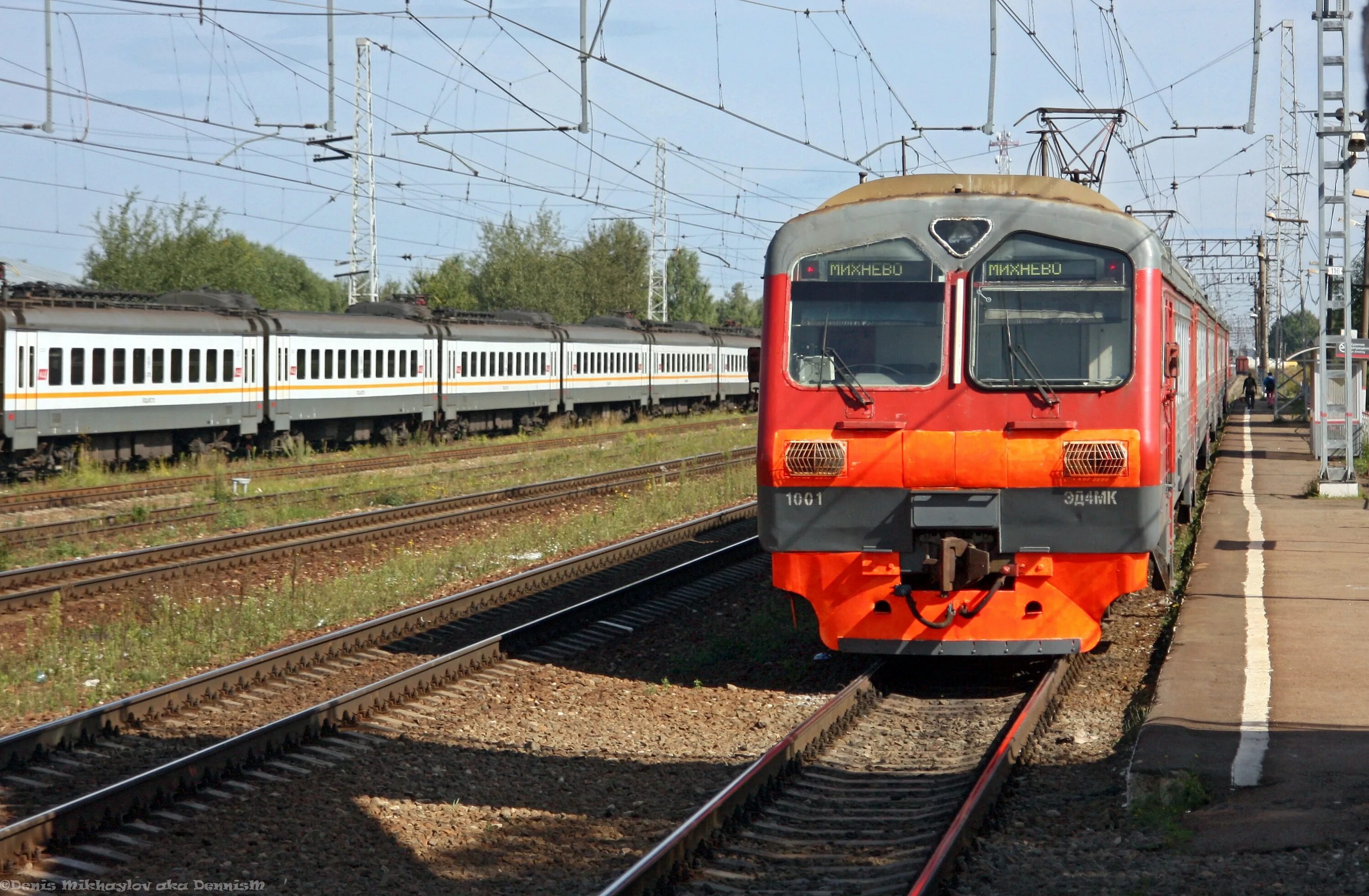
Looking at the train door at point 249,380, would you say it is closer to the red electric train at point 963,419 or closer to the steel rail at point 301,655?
the steel rail at point 301,655

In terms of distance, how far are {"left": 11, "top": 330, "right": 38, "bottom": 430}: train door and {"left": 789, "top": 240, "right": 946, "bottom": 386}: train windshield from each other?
1511 centimetres

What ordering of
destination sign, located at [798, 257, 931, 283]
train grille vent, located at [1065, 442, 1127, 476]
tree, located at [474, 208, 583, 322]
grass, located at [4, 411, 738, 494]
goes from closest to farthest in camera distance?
train grille vent, located at [1065, 442, 1127, 476] < destination sign, located at [798, 257, 931, 283] < grass, located at [4, 411, 738, 494] < tree, located at [474, 208, 583, 322]

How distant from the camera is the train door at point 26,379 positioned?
19.6m

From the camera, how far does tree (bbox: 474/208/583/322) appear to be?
6150 cm

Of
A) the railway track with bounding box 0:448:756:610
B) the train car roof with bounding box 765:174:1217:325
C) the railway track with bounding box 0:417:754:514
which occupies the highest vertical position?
the train car roof with bounding box 765:174:1217:325

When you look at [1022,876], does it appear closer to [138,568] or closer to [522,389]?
[138,568]

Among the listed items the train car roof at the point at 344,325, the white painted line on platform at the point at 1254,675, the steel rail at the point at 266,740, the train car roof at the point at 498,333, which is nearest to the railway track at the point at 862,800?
the white painted line on platform at the point at 1254,675

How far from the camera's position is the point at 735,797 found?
607 centimetres

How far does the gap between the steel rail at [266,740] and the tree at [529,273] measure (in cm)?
5091

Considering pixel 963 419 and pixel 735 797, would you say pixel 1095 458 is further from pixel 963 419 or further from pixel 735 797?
pixel 735 797

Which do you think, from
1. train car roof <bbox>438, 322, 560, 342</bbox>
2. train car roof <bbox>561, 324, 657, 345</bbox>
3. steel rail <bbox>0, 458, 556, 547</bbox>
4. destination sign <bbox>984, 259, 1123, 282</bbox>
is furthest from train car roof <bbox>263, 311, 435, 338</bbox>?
destination sign <bbox>984, 259, 1123, 282</bbox>

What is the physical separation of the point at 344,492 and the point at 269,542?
4.74 metres

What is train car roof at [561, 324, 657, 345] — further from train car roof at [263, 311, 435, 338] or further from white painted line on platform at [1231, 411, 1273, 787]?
white painted line on platform at [1231, 411, 1273, 787]

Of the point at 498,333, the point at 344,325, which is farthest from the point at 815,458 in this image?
the point at 498,333
